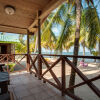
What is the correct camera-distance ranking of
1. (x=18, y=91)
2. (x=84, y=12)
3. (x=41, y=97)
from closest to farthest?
(x=41, y=97), (x=18, y=91), (x=84, y=12)

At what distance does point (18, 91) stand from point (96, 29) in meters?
4.04

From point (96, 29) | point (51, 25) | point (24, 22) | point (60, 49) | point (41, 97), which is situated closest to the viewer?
point (41, 97)

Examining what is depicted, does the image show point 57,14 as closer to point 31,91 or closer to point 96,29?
point 96,29

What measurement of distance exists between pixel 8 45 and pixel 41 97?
28.8 feet

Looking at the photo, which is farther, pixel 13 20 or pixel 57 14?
pixel 57 14

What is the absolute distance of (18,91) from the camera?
1.96 m

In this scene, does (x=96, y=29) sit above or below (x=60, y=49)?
above

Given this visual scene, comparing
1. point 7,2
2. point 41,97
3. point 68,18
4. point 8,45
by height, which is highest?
point 68,18

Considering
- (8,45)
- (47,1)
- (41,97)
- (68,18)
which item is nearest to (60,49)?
(68,18)

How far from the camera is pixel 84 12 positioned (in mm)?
4004

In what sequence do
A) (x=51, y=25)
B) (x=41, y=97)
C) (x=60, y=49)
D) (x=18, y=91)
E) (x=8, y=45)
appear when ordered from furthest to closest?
(x=8, y=45) < (x=51, y=25) < (x=60, y=49) < (x=18, y=91) < (x=41, y=97)

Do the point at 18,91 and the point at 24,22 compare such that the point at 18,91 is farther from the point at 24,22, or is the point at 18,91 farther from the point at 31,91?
the point at 24,22

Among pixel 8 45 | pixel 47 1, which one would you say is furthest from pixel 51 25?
pixel 8 45

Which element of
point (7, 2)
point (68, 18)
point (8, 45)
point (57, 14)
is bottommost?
point (8, 45)
